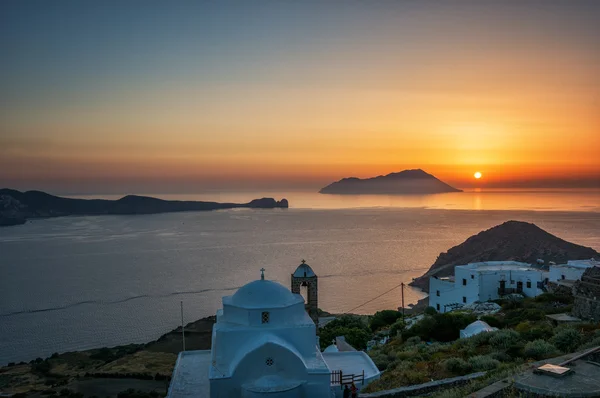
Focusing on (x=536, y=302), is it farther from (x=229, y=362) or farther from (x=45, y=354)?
(x=45, y=354)

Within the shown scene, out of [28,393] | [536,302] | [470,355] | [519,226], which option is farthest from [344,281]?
[470,355]

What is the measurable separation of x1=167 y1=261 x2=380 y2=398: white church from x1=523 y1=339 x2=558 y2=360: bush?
15.2 ft

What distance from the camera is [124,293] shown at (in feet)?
174

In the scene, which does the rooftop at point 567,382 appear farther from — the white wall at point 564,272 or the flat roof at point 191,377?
the white wall at point 564,272

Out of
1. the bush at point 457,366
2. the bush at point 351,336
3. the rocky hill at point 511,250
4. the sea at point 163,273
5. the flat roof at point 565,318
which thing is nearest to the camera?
the bush at point 457,366

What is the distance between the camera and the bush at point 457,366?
494 inches

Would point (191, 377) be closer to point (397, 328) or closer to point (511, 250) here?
point (397, 328)

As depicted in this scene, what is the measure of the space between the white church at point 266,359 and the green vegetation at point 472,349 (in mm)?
1390

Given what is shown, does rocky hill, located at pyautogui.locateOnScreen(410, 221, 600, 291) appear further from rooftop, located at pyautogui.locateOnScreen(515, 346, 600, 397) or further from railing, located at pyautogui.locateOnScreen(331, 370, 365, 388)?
rooftop, located at pyautogui.locateOnScreen(515, 346, 600, 397)

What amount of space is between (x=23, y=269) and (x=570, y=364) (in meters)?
73.9

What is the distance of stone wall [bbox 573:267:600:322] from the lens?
17219 mm

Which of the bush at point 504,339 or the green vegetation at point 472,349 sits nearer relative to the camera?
the green vegetation at point 472,349

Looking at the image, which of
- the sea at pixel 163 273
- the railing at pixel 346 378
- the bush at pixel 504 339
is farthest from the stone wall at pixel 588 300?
the sea at pixel 163 273

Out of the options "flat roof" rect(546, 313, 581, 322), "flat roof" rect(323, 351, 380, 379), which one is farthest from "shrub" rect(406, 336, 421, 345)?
"flat roof" rect(546, 313, 581, 322)
